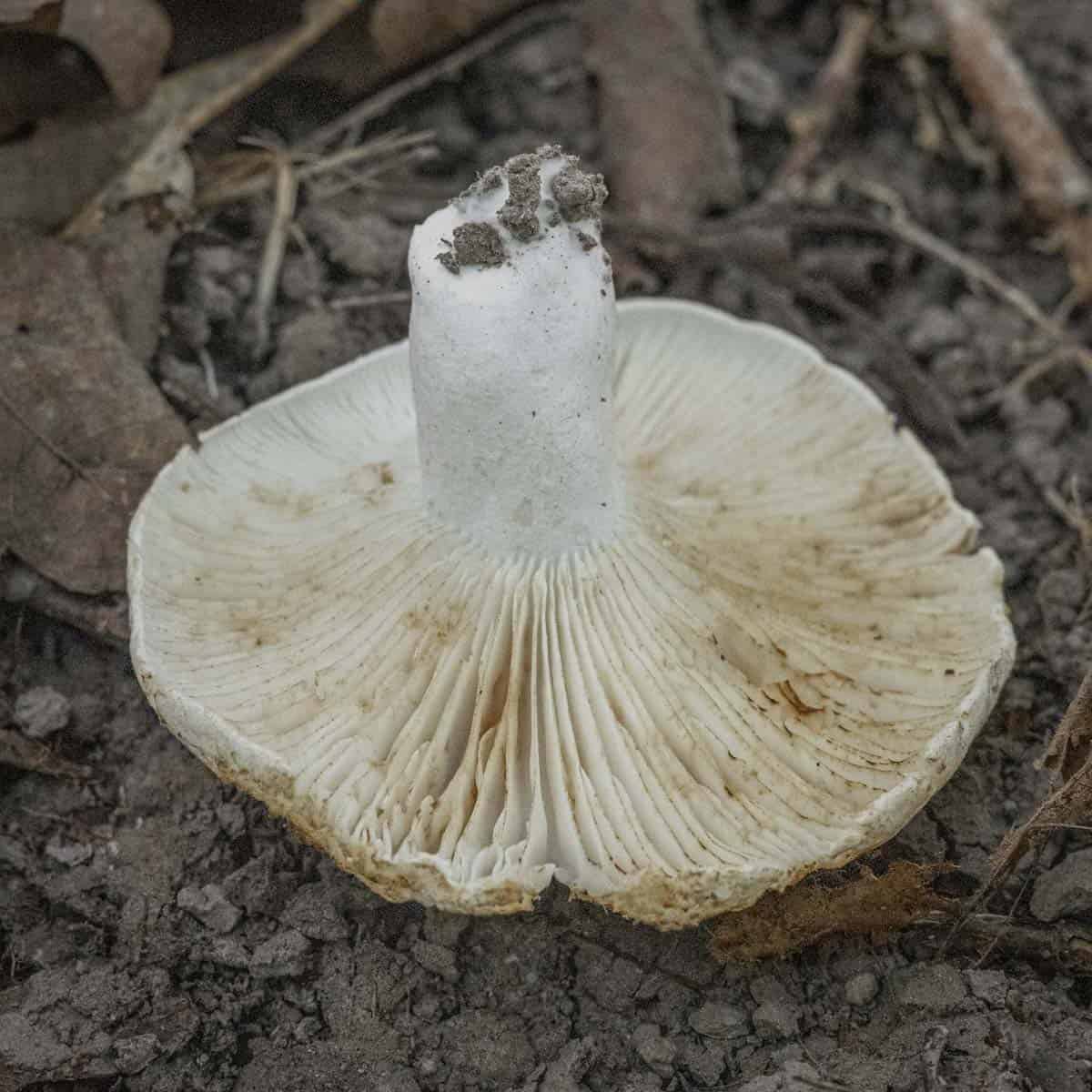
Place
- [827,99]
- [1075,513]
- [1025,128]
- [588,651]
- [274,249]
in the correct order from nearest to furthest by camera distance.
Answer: [588,651] → [1075,513] → [274,249] → [1025,128] → [827,99]

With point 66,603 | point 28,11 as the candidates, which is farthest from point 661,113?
point 66,603

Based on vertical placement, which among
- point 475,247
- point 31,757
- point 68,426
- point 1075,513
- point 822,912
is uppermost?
point 475,247

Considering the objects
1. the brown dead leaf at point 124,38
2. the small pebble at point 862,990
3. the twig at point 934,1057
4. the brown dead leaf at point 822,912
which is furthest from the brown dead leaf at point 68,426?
the twig at point 934,1057

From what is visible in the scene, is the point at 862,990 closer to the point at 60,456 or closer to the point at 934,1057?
the point at 934,1057

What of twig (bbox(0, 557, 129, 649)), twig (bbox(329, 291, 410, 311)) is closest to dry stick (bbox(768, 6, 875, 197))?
twig (bbox(329, 291, 410, 311))

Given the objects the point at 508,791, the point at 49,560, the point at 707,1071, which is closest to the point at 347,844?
the point at 508,791

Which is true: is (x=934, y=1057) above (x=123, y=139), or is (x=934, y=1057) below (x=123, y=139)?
below

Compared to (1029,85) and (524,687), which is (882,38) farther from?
(524,687)

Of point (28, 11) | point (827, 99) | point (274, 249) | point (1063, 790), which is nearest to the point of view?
point (1063, 790)

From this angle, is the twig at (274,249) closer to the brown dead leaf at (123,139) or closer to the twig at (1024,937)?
the brown dead leaf at (123,139)
